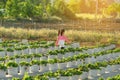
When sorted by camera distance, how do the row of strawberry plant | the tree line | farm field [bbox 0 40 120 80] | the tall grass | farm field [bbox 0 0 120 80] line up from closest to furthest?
1. the row of strawberry plant
2. farm field [bbox 0 40 120 80]
3. farm field [bbox 0 0 120 80]
4. the tall grass
5. the tree line

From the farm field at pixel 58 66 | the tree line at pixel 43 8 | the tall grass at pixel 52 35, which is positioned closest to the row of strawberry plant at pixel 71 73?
the farm field at pixel 58 66

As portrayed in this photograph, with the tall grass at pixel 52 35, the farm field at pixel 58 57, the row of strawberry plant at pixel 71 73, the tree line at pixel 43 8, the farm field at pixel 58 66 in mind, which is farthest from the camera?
the tree line at pixel 43 8

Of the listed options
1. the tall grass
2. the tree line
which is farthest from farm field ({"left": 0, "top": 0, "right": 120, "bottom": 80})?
the tree line

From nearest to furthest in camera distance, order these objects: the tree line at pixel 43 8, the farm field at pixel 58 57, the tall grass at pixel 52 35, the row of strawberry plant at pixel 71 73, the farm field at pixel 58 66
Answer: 1. the row of strawberry plant at pixel 71 73
2. the farm field at pixel 58 66
3. the farm field at pixel 58 57
4. the tall grass at pixel 52 35
5. the tree line at pixel 43 8

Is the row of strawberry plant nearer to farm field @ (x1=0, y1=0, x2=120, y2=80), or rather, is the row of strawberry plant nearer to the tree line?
farm field @ (x1=0, y1=0, x2=120, y2=80)

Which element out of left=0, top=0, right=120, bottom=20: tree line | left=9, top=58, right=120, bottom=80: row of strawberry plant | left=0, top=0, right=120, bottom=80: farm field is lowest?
left=0, top=0, right=120, bottom=20: tree line

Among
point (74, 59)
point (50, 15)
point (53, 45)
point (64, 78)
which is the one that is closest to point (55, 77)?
point (64, 78)

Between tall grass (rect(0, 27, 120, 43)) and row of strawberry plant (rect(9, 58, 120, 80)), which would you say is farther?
tall grass (rect(0, 27, 120, 43))

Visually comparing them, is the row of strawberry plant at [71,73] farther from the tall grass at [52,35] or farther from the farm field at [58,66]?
the tall grass at [52,35]

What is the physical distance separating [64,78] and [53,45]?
8864 millimetres

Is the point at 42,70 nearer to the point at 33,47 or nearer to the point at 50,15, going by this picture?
the point at 33,47

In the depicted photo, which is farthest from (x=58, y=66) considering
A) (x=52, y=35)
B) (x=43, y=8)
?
(x=43, y=8)

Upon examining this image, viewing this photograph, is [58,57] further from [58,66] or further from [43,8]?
[43,8]

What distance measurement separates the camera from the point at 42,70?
1616cm
